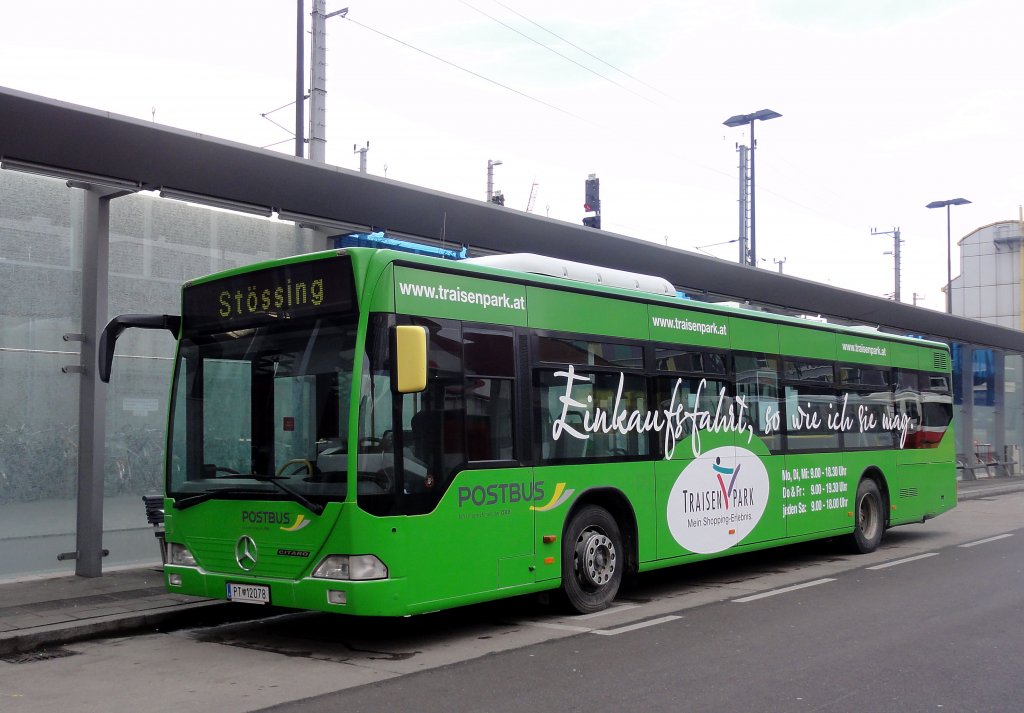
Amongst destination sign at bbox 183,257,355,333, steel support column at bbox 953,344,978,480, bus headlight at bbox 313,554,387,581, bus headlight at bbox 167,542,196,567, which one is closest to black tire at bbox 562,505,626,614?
bus headlight at bbox 313,554,387,581

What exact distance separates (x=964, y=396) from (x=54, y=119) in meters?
28.8

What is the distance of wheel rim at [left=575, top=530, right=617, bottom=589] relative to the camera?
30.5ft

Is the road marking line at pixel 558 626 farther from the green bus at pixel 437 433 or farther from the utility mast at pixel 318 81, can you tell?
the utility mast at pixel 318 81

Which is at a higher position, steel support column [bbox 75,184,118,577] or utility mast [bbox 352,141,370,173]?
utility mast [bbox 352,141,370,173]

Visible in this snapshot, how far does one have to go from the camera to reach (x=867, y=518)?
14.4 metres

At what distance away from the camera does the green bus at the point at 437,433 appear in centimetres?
751

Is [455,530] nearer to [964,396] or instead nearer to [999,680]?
[999,680]

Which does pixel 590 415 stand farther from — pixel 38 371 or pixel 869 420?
pixel 869 420

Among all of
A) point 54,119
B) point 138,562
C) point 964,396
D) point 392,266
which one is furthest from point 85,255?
point 964,396

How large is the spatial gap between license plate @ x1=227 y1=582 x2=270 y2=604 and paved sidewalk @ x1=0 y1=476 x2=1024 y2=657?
4.84 ft

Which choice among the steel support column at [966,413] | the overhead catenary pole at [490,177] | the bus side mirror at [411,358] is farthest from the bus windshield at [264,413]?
the overhead catenary pole at [490,177]

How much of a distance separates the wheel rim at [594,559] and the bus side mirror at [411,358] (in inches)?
112

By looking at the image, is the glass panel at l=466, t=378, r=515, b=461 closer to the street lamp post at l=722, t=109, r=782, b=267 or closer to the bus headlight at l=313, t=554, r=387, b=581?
the bus headlight at l=313, t=554, r=387, b=581

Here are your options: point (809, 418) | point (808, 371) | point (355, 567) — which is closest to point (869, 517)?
Result: point (809, 418)
